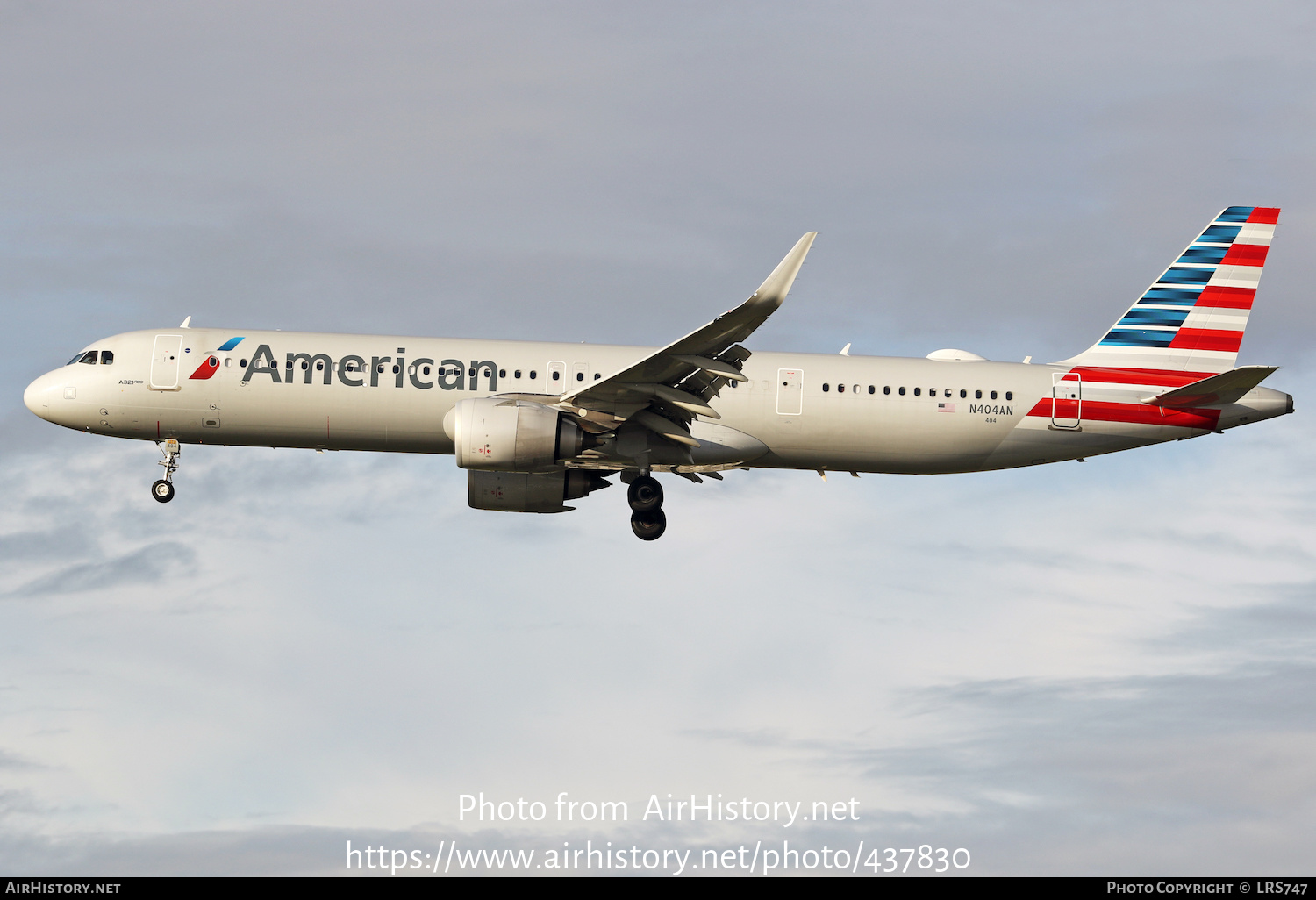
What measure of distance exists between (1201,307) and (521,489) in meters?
18.2

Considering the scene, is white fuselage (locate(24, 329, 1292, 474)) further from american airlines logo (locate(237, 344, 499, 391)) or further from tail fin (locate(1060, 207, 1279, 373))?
tail fin (locate(1060, 207, 1279, 373))

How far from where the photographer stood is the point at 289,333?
3234 centimetres

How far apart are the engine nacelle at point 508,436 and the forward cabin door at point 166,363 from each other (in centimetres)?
762

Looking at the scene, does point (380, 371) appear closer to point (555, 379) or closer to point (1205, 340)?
point (555, 379)

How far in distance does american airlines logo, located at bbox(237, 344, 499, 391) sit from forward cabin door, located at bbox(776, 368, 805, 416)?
261 inches

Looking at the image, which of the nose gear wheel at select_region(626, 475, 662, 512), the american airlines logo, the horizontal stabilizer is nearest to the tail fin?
the horizontal stabilizer

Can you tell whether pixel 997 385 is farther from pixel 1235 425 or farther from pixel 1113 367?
pixel 1235 425

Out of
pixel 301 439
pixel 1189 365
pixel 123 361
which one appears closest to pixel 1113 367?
pixel 1189 365

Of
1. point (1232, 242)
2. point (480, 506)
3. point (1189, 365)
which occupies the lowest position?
point (480, 506)

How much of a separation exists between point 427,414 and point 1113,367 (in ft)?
56.1

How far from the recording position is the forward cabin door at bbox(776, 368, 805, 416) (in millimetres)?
31531

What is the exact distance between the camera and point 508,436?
28.8 m

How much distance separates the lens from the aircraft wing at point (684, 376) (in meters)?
26.0

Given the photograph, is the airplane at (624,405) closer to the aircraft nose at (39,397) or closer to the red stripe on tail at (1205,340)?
the aircraft nose at (39,397)
